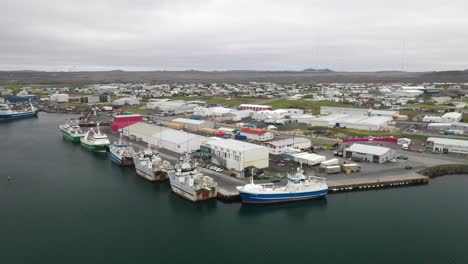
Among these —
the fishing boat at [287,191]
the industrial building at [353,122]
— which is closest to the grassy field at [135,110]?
the industrial building at [353,122]

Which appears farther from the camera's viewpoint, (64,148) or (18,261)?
(64,148)

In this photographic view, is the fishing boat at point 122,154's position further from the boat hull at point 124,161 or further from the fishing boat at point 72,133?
the fishing boat at point 72,133

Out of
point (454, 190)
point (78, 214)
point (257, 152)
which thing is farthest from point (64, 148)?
point (454, 190)

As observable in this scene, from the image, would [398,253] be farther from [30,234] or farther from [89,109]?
[89,109]

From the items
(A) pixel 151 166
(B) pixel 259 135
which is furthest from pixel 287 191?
(B) pixel 259 135

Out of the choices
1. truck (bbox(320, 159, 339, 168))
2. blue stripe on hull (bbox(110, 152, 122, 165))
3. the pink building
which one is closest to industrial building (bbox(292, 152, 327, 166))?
truck (bbox(320, 159, 339, 168))

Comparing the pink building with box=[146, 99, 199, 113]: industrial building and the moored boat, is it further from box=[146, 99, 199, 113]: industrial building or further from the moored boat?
box=[146, 99, 199, 113]: industrial building
